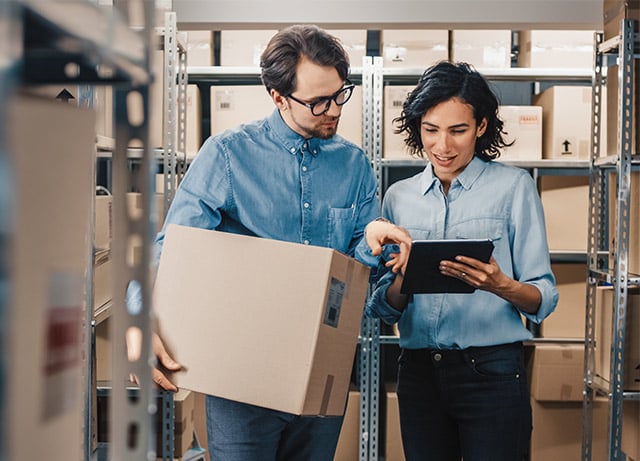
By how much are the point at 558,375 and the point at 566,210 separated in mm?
742

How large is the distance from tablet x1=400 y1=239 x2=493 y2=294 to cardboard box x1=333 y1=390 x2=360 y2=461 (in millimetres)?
1745

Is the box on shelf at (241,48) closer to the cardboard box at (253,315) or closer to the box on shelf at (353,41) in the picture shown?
the box on shelf at (353,41)

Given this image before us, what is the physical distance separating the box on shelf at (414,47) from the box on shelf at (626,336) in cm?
131

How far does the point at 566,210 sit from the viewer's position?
3521mm

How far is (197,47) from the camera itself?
11.7 feet

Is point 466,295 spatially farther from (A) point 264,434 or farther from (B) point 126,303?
(B) point 126,303

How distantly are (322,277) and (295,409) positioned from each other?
0.24 metres

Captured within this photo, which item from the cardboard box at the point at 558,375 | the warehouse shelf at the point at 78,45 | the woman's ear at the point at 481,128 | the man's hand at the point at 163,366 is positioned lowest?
the cardboard box at the point at 558,375

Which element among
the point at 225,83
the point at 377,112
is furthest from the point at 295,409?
the point at 225,83

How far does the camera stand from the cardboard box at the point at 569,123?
3465 millimetres

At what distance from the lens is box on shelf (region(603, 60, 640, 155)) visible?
102 inches

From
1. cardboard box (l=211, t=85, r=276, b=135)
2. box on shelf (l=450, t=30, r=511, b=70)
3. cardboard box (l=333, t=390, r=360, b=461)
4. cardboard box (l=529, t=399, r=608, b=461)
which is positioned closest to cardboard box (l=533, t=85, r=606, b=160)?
box on shelf (l=450, t=30, r=511, b=70)

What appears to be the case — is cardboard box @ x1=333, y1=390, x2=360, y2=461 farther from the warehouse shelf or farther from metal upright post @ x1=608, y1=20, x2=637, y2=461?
the warehouse shelf

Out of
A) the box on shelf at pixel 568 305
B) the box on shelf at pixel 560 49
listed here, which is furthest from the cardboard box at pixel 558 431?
the box on shelf at pixel 560 49
